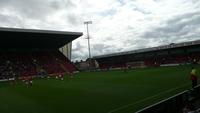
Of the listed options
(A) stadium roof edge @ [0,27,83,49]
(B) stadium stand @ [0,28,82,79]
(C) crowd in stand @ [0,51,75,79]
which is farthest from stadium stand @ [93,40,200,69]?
(A) stadium roof edge @ [0,27,83,49]

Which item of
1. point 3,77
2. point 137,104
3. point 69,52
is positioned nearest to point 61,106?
point 137,104

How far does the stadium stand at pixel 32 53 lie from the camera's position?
54688mm

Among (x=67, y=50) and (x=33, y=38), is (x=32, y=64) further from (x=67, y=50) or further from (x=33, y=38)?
(x=67, y=50)

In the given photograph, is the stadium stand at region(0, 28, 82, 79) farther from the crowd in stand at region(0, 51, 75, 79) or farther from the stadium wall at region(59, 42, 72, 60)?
the stadium wall at region(59, 42, 72, 60)

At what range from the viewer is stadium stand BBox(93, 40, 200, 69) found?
5941cm

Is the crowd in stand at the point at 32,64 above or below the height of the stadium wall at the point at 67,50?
below

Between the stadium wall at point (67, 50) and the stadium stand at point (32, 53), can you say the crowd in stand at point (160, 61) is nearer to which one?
the stadium wall at point (67, 50)

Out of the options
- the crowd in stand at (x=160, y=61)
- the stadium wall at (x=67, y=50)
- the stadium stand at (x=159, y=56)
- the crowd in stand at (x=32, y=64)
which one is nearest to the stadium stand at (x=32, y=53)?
the crowd in stand at (x=32, y=64)

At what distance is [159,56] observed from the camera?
228ft

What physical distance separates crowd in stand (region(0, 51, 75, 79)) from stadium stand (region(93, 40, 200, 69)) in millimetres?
20696

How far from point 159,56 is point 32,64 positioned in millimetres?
36835

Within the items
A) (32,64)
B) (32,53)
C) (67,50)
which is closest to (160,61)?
(32,64)

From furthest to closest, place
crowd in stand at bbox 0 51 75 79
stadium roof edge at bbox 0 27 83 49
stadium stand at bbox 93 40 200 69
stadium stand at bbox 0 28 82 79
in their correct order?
stadium stand at bbox 93 40 200 69, crowd in stand at bbox 0 51 75 79, stadium stand at bbox 0 28 82 79, stadium roof edge at bbox 0 27 83 49

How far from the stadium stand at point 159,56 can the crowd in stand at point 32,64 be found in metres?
20.7
